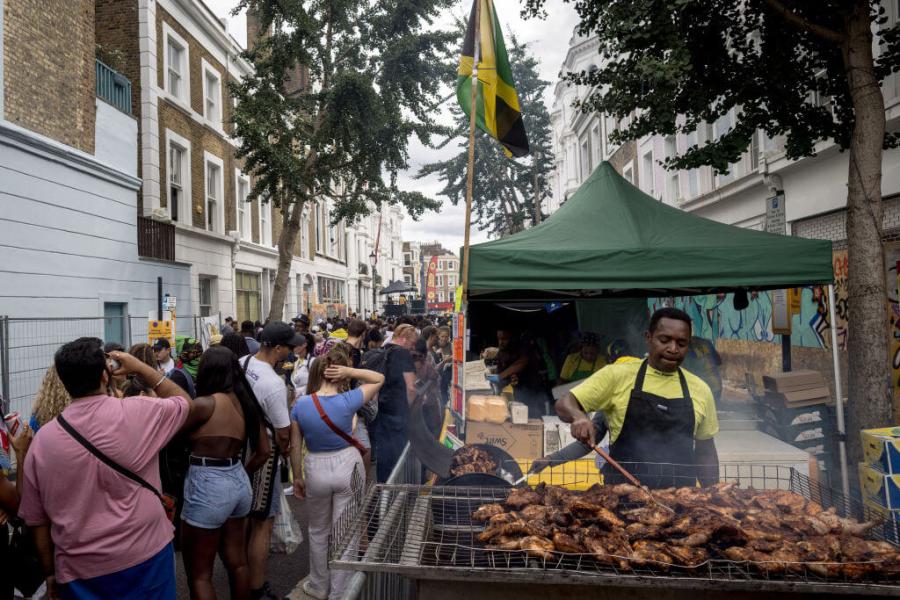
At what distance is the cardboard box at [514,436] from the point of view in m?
5.67

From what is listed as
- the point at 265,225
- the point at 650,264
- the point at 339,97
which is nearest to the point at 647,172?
the point at 339,97

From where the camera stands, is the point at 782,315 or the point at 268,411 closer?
the point at 268,411

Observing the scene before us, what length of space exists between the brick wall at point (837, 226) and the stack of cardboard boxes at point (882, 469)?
478 cm

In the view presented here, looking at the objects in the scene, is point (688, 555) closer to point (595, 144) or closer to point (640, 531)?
A: point (640, 531)

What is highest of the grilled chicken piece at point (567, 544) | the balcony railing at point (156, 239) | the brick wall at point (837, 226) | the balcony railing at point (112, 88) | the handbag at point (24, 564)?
the balcony railing at point (112, 88)

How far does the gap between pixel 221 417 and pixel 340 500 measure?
1118mm

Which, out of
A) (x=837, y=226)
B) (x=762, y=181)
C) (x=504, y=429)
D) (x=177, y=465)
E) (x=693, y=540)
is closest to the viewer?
(x=693, y=540)

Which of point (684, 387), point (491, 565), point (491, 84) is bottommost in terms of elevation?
point (491, 565)

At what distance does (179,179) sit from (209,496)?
51.7 ft

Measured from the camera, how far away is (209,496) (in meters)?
3.76

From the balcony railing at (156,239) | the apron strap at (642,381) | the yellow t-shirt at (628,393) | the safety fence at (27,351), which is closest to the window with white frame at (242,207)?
the balcony railing at (156,239)

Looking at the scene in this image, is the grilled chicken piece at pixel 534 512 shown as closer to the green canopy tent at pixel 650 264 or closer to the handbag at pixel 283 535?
the green canopy tent at pixel 650 264

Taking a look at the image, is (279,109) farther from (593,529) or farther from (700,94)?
(593,529)

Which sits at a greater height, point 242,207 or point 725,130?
point 725,130
